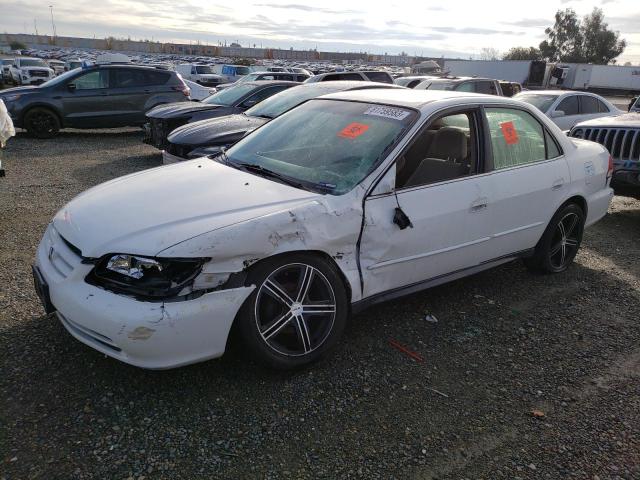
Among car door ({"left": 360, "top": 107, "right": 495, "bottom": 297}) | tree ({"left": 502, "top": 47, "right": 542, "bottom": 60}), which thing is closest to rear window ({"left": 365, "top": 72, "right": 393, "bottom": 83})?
car door ({"left": 360, "top": 107, "right": 495, "bottom": 297})

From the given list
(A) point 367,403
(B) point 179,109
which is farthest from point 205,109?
(A) point 367,403

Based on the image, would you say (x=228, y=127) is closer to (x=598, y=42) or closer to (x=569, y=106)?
(x=569, y=106)

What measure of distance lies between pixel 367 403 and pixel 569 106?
1020 centimetres

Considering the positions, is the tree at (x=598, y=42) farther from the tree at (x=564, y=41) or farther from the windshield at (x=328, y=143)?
the windshield at (x=328, y=143)

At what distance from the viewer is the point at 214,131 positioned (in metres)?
7.53

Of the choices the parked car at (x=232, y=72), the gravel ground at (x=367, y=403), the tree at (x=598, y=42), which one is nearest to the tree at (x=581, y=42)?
the tree at (x=598, y=42)

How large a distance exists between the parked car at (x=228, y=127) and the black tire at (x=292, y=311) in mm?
4178

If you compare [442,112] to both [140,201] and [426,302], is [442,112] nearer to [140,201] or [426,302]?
[426,302]

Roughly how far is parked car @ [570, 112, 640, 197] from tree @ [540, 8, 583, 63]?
8476 cm

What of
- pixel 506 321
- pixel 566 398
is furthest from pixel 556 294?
pixel 566 398

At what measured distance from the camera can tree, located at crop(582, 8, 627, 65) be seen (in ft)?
255

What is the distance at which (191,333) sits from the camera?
2.61m

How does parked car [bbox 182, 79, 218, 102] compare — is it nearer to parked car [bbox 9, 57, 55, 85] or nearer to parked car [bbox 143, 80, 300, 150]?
parked car [bbox 143, 80, 300, 150]

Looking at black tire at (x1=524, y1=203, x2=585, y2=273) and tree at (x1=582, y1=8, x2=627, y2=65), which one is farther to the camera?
tree at (x1=582, y1=8, x2=627, y2=65)
